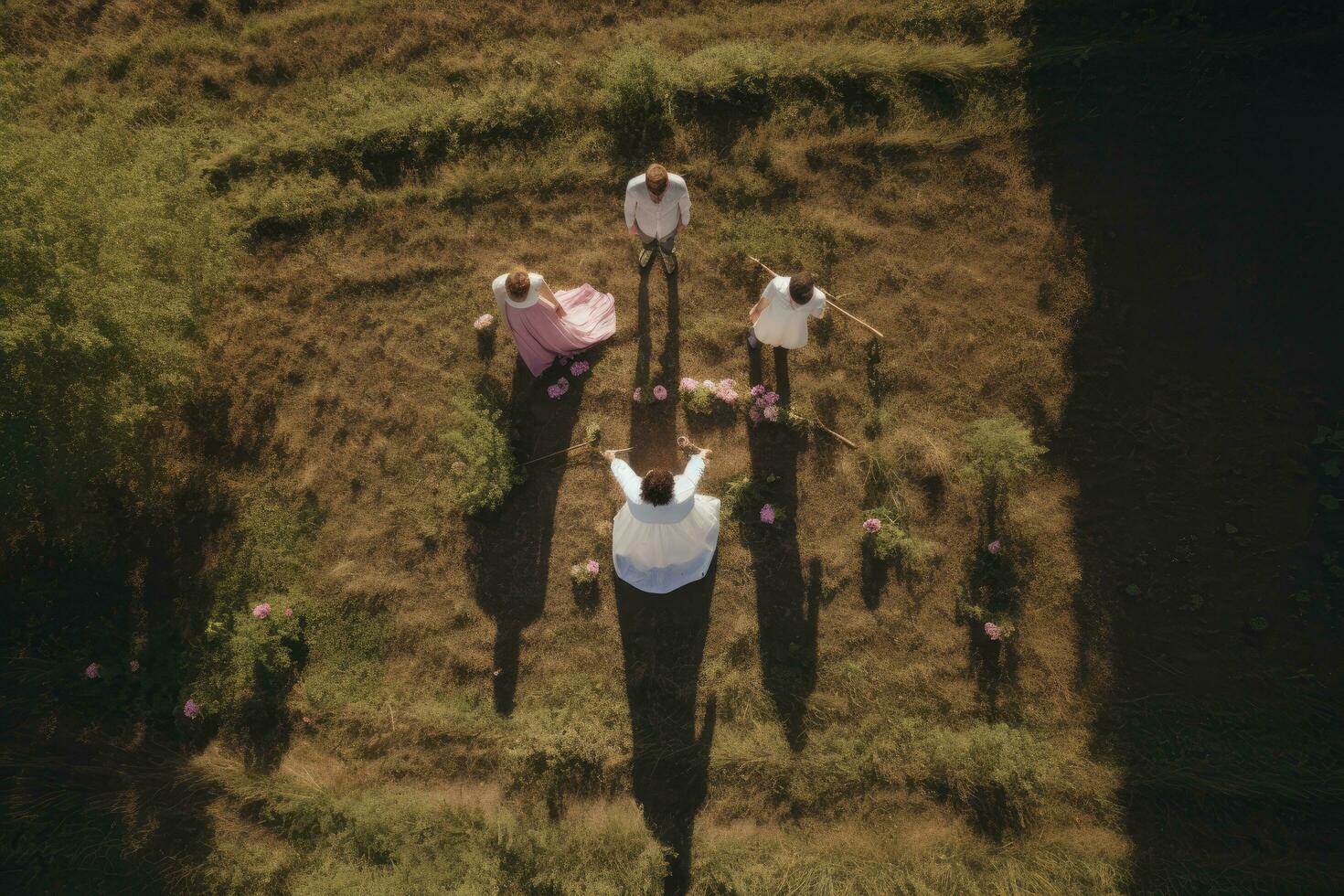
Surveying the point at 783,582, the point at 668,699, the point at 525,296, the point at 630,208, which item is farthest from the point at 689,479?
the point at 630,208

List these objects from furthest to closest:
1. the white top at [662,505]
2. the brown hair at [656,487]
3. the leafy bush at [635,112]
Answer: the leafy bush at [635,112]
the white top at [662,505]
the brown hair at [656,487]

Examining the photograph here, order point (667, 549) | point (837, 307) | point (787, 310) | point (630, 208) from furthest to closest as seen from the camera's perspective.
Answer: point (837, 307) → point (630, 208) → point (787, 310) → point (667, 549)

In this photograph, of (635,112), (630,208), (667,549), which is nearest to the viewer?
(667,549)

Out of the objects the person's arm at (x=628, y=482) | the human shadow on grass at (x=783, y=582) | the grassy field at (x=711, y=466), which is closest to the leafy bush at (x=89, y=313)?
the grassy field at (x=711, y=466)

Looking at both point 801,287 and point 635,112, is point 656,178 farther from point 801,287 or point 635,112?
point 635,112

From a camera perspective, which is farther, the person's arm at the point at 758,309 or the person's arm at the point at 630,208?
the person's arm at the point at 758,309

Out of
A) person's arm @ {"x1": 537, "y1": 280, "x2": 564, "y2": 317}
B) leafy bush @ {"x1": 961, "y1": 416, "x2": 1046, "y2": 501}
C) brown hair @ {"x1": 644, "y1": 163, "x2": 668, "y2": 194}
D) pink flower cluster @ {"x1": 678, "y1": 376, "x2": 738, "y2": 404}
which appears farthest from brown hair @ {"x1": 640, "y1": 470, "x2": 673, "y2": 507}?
leafy bush @ {"x1": 961, "y1": 416, "x2": 1046, "y2": 501}

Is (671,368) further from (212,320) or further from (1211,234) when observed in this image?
(1211,234)

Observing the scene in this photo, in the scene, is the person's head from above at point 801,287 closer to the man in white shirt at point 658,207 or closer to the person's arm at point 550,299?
the man in white shirt at point 658,207
